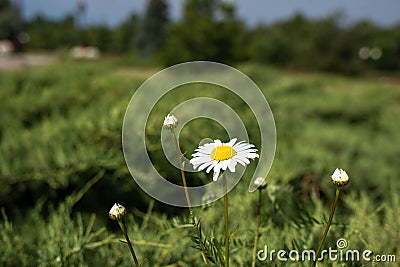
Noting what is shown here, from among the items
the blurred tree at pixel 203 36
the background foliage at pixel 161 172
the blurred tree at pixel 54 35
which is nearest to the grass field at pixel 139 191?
the background foliage at pixel 161 172

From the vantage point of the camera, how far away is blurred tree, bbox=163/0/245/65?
1119 centimetres

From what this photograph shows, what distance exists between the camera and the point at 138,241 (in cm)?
56

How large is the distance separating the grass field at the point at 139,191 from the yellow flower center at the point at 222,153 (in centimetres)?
11

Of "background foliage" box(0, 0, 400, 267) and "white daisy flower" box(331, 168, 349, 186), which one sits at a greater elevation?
"white daisy flower" box(331, 168, 349, 186)

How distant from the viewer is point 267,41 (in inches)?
578

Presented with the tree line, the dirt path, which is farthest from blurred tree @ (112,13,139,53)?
the dirt path

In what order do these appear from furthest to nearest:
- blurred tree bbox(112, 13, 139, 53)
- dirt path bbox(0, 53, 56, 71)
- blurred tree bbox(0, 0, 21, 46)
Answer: blurred tree bbox(112, 13, 139, 53), blurred tree bbox(0, 0, 21, 46), dirt path bbox(0, 53, 56, 71)

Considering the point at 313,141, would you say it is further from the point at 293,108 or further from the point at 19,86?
the point at 19,86

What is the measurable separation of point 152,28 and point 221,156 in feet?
56.6

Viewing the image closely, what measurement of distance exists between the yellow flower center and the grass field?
11cm

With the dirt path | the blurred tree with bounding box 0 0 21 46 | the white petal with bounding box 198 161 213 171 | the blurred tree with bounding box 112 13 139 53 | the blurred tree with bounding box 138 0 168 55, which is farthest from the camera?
the blurred tree with bounding box 112 13 139 53

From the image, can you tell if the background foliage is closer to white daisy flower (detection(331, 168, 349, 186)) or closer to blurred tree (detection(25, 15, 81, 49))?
white daisy flower (detection(331, 168, 349, 186))

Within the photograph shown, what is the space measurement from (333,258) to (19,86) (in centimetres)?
183

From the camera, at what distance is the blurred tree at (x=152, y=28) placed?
53.7 feet
